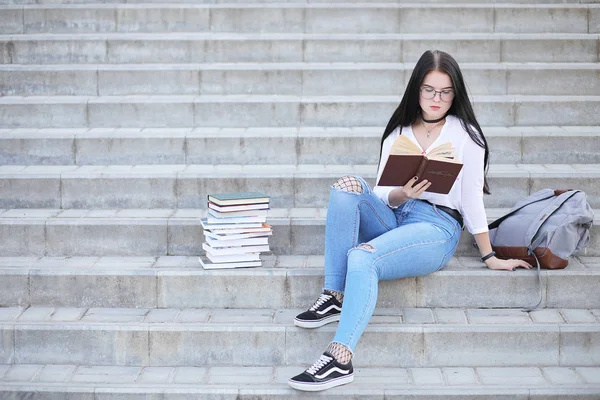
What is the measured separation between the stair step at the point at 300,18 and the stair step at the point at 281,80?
2.06 ft

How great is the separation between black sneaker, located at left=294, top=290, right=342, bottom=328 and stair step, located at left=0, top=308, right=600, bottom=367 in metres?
0.04

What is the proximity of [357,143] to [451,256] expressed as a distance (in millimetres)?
1467

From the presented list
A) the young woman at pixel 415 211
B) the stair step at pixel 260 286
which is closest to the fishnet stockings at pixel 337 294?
the young woman at pixel 415 211

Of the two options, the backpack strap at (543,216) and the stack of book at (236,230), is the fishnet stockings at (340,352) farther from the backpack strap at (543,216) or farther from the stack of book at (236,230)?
the backpack strap at (543,216)

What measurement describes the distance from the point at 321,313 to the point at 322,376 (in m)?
0.47

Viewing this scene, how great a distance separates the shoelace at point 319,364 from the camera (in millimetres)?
4516

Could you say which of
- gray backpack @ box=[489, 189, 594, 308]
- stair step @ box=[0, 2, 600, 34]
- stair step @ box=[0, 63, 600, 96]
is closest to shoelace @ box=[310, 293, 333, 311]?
gray backpack @ box=[489, 189, 594, 308]

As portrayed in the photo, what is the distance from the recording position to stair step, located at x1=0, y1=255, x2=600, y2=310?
514 centimetres

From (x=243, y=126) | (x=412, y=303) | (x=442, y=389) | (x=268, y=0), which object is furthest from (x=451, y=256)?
(x=268, y=0)

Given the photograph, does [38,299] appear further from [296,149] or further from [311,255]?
[296,149]

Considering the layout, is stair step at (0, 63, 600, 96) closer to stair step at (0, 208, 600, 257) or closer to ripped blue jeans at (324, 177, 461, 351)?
stair step at (0, 208, 600, 257)

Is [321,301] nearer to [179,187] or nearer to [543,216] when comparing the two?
[543,216]

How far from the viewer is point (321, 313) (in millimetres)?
4895

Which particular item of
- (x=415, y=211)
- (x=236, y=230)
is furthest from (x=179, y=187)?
(x=415, y=211)
